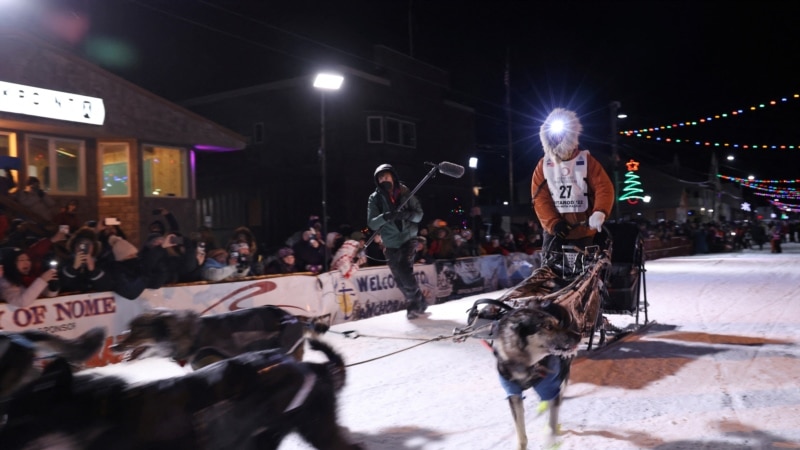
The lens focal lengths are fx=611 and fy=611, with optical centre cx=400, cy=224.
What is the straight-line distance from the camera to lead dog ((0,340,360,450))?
101 inches

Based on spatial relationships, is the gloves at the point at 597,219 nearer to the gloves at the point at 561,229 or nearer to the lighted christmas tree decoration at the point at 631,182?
the gloves at the point at 561,229

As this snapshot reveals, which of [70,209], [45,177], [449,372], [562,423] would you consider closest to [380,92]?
[45,177]

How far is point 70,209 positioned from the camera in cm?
1167

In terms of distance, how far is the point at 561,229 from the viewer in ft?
18.5

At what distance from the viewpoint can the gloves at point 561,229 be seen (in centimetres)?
560

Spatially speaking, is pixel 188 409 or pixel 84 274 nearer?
pixel 188 409

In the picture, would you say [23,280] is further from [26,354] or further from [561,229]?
[561,229]

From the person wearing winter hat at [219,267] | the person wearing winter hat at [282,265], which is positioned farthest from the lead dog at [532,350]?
the person wearing winter hat at [282,265]

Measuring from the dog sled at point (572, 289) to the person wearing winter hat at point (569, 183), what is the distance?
0.17 m

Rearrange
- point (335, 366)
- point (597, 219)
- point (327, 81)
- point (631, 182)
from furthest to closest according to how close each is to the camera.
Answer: point (631, 182), point (327, 81), point (597, 219), point (335, 366)

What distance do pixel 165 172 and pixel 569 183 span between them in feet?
45.0

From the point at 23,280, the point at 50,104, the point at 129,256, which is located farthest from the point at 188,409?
the point at 50,104

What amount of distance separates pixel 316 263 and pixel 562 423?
7.31 meters

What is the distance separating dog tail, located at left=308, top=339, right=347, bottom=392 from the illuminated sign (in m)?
11.8
